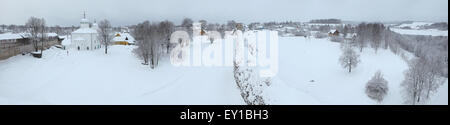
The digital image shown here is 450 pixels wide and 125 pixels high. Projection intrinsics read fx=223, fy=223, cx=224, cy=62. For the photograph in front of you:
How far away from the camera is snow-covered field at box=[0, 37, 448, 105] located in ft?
36.1

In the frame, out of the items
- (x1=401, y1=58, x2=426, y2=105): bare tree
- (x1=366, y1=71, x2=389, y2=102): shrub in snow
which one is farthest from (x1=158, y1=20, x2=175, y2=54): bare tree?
(x1=401, y1=58, x2=426, y2=105): bare tree

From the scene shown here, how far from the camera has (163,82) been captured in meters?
16.1

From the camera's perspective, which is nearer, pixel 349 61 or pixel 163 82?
pixel 163 82

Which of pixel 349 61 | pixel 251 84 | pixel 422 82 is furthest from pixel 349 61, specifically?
pixel 251 84

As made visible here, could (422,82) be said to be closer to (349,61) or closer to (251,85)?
(251,85)

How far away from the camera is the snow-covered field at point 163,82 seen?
1099 centimetres

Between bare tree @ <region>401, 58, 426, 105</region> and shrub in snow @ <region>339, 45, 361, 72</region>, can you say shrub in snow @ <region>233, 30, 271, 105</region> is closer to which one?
bare tree @ <region>401, 58, 426, 105</region>

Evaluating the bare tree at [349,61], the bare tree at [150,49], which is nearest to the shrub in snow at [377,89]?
the bare tree at [349,61]

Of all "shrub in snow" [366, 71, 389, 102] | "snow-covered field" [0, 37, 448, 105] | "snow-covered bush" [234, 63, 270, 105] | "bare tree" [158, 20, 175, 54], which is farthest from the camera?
"bare tree" [158, 20, 175, 54]

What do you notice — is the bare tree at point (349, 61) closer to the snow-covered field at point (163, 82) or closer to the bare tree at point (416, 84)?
the snow-covered field at point (163, 82)

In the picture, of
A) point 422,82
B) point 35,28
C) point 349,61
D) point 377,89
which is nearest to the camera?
point 422,82

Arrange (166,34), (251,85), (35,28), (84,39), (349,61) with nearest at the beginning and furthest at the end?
(251,85), (349,61), (35,28), (166,34), (84,39)
